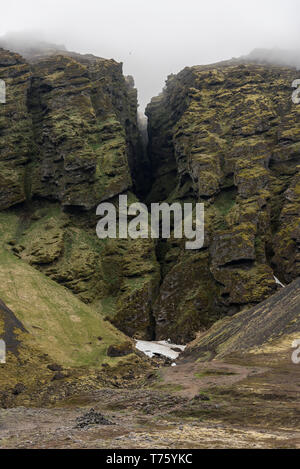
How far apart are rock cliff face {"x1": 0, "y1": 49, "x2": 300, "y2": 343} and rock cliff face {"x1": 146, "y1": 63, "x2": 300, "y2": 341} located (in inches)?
12.0

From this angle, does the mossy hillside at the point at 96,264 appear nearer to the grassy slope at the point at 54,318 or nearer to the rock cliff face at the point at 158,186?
the rock cliff face at the point at 158,186

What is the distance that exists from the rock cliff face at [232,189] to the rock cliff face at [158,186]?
30 cm

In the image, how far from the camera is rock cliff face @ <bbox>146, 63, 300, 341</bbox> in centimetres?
8088

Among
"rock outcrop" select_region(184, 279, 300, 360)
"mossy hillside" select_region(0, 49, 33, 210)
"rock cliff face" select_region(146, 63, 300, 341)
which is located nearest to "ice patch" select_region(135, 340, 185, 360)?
"rock cliff face" select_region(146, 63, 300, 341)

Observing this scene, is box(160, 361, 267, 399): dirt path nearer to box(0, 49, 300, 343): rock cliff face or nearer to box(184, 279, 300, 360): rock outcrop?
box(184, 279, 300, 360): rock outcrop

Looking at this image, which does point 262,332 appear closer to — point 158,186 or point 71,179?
point 71,179

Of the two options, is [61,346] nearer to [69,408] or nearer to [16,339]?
[16,339]

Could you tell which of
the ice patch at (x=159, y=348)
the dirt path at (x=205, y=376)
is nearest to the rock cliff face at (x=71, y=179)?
the ice patch at (x=159, y=348)

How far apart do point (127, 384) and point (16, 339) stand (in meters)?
16.2

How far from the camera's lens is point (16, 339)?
165 feet

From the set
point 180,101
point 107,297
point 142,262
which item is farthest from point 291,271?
point 180,101

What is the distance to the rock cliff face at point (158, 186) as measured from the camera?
8300 centimetres

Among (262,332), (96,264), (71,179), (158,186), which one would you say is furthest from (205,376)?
(158,186)

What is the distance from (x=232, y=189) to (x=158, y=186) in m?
41.6
